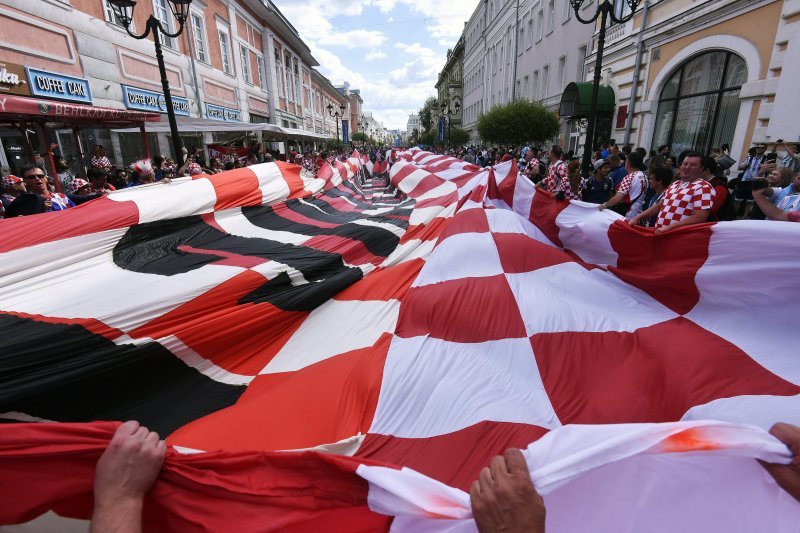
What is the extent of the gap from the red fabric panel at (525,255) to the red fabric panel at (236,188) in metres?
2.41

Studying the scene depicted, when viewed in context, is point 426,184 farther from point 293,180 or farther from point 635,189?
point 635,189

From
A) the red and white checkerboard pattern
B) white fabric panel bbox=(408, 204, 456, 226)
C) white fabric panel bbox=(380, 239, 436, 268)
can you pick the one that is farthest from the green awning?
the red and white checkerboard pattern

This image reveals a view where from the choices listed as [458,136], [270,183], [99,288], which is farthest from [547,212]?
[458,136]

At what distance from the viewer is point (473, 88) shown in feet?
131

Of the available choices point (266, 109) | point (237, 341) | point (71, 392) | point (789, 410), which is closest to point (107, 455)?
point (71, 392)

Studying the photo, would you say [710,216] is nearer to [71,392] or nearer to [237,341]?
[237,341]

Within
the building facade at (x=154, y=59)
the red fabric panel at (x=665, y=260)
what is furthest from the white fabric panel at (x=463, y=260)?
the building facade at (x=154, y=59)

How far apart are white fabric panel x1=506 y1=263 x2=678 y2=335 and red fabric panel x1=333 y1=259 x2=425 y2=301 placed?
2.45ft

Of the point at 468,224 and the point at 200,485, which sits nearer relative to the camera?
the point at 200,485

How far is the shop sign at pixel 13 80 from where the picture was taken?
7.20 m

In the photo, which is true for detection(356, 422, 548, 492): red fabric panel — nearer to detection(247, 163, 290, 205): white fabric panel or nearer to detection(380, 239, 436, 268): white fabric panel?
detection(380, 239, 436, 268): white fabric panel

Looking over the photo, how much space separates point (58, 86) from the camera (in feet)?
27.7

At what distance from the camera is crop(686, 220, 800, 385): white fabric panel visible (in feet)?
5.11

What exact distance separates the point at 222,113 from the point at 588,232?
1762cm
